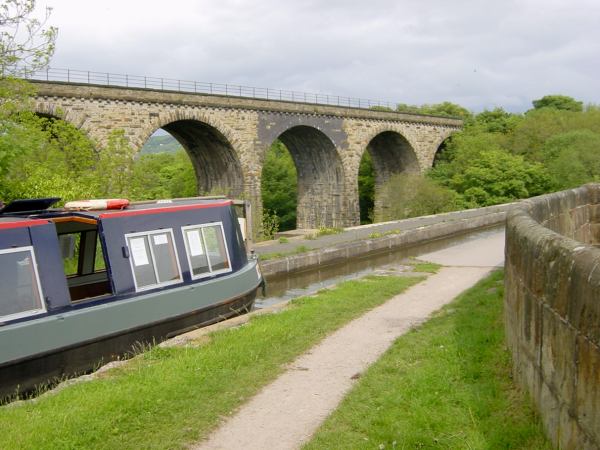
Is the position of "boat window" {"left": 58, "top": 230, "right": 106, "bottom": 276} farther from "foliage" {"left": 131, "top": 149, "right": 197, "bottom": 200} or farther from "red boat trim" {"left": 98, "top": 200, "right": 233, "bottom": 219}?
"foliage" {"left": 131, "top": 149, "right": 197, "bottom": 200}

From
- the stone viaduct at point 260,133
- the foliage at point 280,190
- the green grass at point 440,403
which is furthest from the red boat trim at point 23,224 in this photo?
the foliage at point 280,190

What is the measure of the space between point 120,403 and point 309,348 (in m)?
1.98

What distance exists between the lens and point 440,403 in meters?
3.65

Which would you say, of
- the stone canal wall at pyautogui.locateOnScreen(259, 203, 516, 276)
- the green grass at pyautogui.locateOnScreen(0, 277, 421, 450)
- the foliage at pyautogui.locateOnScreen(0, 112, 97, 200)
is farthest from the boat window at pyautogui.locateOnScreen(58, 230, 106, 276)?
the stone canal wall at pyautogui.locateOnScreen(259, 203, 516, 276)

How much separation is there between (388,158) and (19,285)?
31886mm

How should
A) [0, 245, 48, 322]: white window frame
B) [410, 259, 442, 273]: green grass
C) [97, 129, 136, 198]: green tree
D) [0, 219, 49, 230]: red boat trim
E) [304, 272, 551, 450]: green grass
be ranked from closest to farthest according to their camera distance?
[304, 272, 551, 450]: green grass
[0, 245, 48, 322]: white window frame
[0, 219, 49, 230]: red boat trim
[410, 259, 442, 273]: green grass
[97, 129, 136, 198]: green tree

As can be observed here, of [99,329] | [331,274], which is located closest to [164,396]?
[99,329]

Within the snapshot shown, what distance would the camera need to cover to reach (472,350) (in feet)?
15.1

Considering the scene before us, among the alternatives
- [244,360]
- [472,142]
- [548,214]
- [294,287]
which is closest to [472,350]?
[244,360]

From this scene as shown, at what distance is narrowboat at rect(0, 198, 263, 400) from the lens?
5230 mm

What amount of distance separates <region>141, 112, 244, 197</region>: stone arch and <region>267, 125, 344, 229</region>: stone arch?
4920mm

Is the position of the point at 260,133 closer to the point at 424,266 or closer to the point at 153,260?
the point at 424,266

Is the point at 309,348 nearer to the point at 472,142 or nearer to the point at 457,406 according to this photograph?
the point at 457,406

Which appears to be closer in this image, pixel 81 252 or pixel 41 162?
pixel 81 252
